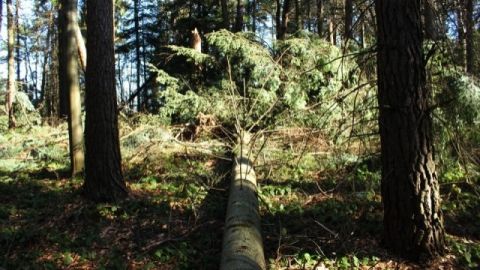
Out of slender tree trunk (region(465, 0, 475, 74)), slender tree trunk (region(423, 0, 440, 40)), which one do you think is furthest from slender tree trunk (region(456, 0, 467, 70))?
slender tree trunk (region(423, 0, 440, 40))

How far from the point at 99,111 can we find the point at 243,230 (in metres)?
3.39

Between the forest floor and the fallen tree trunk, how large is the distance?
0.95 feet

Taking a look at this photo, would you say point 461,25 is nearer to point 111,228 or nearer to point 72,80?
point 111,228

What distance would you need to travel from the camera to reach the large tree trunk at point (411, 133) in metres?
4.77

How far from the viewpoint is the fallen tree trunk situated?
13.8 ft

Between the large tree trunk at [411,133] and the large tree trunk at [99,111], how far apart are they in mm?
4293

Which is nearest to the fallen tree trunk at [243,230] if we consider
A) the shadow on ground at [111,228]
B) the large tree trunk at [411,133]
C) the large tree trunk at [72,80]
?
the shadow on ground at [111,228]

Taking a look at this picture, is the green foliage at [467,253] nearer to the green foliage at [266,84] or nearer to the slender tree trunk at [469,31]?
the slender tree trunk at [469,31]

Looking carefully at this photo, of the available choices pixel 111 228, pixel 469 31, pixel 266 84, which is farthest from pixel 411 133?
pixel 266 84

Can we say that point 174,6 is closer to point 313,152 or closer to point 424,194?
point 313,152

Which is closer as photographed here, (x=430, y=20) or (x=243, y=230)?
(x=243, y=230)

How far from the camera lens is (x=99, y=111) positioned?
7.04 metres

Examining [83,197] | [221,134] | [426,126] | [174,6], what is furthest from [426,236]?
[174,6]

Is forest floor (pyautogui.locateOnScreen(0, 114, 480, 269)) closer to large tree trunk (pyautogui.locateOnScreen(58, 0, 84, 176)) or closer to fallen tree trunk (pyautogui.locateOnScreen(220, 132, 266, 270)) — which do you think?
fallen tree trunk (pyautogui.locateOnScreen(220, 132, 266, 270))
